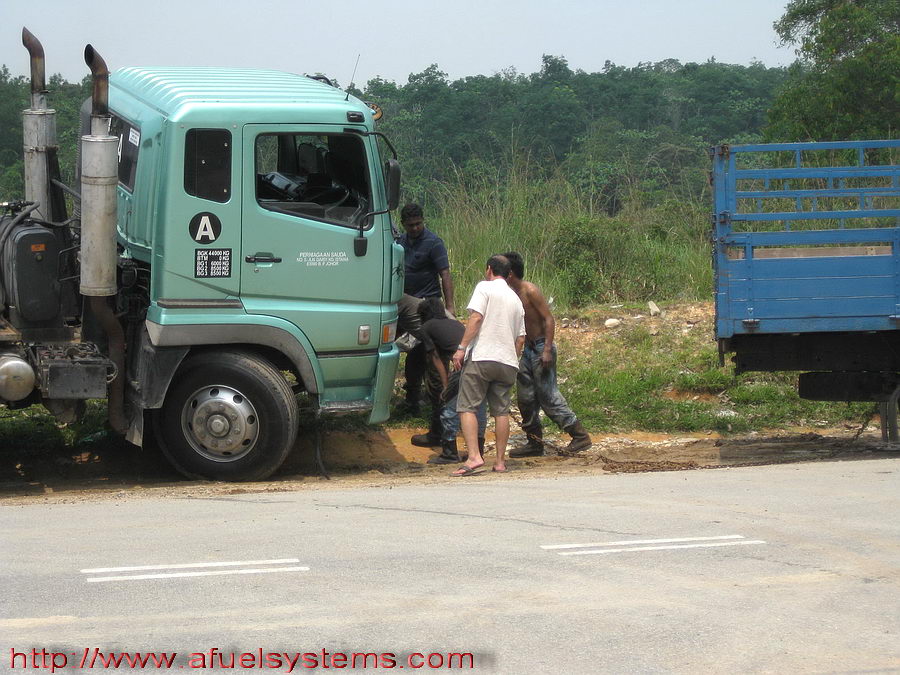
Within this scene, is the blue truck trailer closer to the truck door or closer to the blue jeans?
the blue jeans

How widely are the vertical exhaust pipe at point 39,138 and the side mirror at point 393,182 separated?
2492 mm

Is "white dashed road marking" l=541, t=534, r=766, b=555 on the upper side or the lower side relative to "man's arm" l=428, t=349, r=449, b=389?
lower

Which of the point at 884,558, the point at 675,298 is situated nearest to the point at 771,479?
the point at 884,558

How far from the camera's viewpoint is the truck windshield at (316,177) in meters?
7.47

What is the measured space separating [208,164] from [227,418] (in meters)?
1.72

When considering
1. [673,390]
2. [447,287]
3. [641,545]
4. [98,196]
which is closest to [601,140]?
[673,390]

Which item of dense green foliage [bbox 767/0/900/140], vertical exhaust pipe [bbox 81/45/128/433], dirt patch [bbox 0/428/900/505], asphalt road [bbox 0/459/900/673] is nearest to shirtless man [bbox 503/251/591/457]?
dirt patch [bbox 0/428/900/505]

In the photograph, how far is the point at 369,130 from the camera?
7.54 m

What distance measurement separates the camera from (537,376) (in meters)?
8.82

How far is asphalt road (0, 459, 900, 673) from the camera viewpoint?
4.08m

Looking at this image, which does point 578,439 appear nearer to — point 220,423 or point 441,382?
point 441,382

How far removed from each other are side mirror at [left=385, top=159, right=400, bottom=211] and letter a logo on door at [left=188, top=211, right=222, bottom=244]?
1.14m

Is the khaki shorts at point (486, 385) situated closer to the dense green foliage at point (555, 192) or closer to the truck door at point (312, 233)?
the truck door at point (312, 233)

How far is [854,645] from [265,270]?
15.2ft
